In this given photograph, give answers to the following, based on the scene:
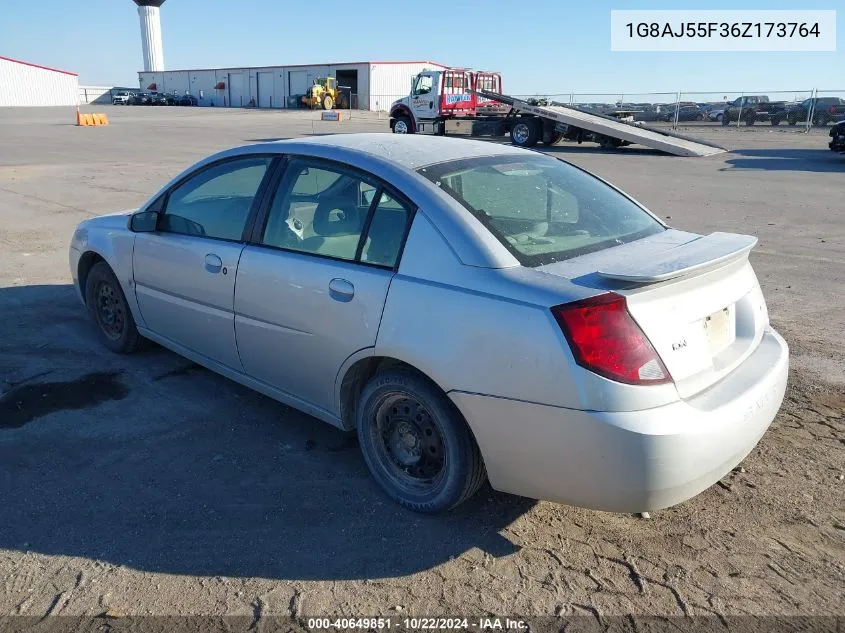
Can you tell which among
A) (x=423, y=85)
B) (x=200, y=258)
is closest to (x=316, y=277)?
(x=200, y=258)

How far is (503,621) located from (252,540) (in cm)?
116

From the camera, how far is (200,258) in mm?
4102

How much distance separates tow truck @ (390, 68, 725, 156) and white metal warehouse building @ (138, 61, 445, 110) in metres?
36.2

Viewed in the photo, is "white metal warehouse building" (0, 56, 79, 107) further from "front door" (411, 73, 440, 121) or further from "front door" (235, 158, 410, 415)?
"front door" (235, 158, 410, 415)

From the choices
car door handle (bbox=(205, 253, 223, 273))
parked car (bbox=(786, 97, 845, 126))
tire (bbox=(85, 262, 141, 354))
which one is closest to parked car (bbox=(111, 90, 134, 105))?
parked car (bbox=(786, 97, 845, 126))

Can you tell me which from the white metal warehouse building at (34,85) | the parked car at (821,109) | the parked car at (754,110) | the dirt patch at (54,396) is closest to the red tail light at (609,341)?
the dirt patch at (54,396)

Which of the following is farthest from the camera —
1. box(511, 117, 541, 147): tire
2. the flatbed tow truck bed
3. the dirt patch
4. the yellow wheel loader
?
the yellow wheel loader

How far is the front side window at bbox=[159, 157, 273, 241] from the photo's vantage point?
400 centimetres

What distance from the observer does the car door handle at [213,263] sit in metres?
3.97

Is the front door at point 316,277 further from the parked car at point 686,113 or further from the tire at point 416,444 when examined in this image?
the parked car at point 686,113

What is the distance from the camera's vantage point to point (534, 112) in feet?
79.7

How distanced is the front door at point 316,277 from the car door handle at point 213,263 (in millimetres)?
219

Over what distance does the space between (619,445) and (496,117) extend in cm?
2574

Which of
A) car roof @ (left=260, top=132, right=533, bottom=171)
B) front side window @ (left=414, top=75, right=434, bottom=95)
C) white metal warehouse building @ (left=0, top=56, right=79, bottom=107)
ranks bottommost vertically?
car roof @ (left=260, top=132, right=533, bottom=171)
